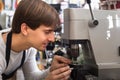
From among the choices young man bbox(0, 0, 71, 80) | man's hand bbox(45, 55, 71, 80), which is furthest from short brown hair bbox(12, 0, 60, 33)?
man's hand bbox(45, 55, 71, 80)

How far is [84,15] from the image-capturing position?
1053 mm

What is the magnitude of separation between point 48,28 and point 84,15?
18cm

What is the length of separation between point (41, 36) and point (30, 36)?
58mm

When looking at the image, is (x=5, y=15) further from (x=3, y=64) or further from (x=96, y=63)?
(x=96, y=63)

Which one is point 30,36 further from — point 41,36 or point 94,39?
point 94,39

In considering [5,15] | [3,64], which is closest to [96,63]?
[3,64]

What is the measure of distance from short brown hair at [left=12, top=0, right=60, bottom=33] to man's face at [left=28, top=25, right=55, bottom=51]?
0.02 metres

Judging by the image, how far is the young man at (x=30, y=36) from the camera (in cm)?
101

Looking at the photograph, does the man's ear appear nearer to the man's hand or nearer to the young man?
the young man

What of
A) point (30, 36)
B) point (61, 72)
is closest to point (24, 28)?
point (30, 36)

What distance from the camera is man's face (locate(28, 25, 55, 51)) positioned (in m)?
1.01

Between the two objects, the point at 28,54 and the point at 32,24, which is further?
the point at 28,54

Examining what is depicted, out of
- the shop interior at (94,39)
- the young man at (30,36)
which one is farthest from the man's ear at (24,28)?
the shop interior at (94,39)

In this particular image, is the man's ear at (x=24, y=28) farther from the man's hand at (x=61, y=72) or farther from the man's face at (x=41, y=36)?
the man's hand at (x=61, y=72)
